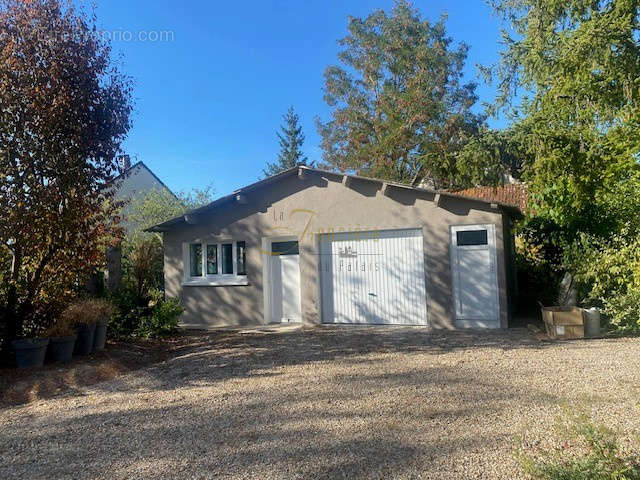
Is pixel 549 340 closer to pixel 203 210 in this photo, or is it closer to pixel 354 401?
pixel 354 401

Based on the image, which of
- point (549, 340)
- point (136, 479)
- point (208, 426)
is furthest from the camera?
point (549, 340)

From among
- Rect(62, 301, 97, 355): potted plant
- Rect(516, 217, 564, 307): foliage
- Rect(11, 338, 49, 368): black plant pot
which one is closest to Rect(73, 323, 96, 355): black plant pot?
Rect(62, 301, 97, 355): potted plant

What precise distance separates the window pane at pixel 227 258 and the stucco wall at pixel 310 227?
0.30m

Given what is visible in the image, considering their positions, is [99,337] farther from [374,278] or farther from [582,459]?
[582,459]

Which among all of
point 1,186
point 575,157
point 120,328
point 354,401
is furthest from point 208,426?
point 575,157

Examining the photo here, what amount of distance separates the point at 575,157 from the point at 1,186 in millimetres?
9648

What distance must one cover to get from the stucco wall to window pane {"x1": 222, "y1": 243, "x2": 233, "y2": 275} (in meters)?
0.30

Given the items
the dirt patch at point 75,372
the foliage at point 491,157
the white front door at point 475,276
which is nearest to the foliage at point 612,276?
the white front door at point 475,276

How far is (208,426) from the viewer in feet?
14.1

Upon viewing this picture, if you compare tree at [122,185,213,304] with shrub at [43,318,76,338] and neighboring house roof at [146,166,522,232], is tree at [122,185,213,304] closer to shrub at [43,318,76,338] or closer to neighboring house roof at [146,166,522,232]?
neighboring house roof at [146,166,522,232]

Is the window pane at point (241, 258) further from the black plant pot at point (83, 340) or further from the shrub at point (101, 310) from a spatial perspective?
the black plant pot at point (83, 340)

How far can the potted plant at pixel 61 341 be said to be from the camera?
720 centimetres

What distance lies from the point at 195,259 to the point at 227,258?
3.40ft

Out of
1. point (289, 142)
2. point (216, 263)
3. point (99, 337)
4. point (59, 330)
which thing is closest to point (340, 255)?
point (216, 263)
